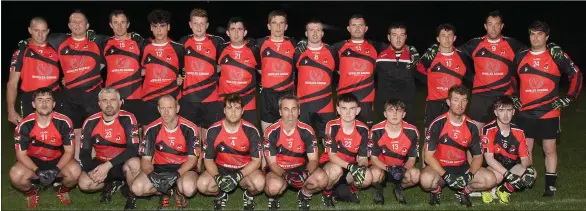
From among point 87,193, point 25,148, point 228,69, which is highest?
point 228,69

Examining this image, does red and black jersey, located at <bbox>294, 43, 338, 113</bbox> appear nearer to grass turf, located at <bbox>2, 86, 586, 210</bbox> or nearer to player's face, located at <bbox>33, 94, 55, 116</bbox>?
grass turf, located at <bbox>2, 86, 586, 210</bbox>

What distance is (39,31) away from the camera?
24.9 feet

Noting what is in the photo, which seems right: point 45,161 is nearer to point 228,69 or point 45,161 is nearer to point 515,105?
point 228,69

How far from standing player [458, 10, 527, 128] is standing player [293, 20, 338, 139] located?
139 cm

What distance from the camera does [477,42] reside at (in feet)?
25.9

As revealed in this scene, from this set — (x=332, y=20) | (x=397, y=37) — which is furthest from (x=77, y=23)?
(x=332, y=20)

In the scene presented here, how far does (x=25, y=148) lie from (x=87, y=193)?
712 millimetres

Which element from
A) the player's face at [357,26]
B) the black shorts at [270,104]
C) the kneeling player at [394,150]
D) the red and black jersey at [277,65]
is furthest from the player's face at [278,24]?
the kneeling player at [394,150]

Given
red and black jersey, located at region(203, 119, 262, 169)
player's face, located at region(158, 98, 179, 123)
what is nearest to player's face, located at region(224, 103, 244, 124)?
red and black jersey, located at region(203, 119, 262, 169)

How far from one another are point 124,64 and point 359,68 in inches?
91.2

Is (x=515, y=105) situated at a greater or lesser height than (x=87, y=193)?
greater

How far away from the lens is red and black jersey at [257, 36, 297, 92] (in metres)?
7.75

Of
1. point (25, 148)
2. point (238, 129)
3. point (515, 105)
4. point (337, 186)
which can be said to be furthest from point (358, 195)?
point (25, 148)

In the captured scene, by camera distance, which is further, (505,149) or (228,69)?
(228,69)
